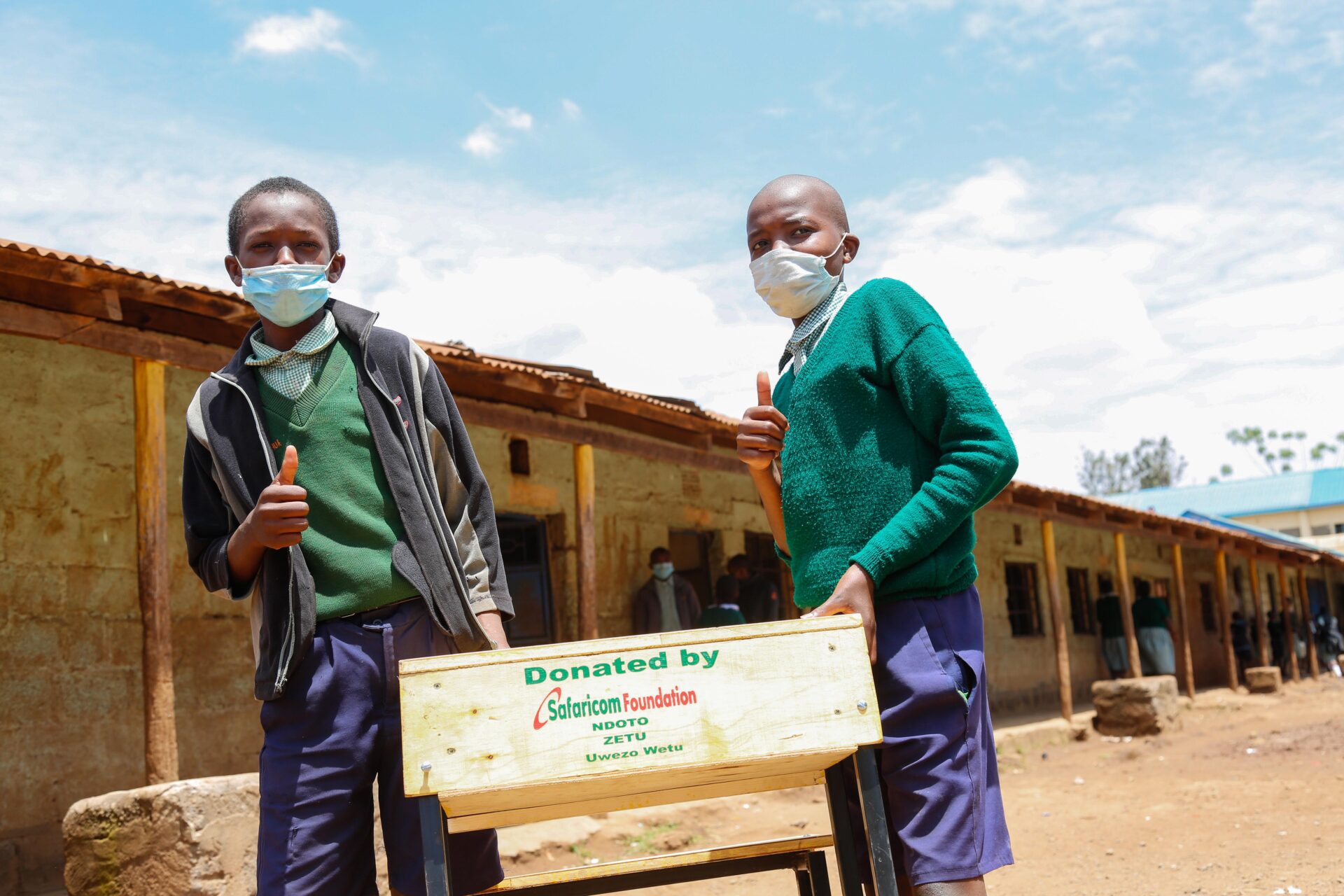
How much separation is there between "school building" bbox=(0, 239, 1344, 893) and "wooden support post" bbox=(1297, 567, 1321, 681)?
57.3 feet

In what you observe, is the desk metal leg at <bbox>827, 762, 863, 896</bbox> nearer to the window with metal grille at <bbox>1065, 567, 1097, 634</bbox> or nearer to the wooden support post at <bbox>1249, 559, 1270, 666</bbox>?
the window with metal grille at <bbox>1065, 567, 1097, 634</bbox>

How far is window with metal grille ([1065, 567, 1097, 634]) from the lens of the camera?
17094mm

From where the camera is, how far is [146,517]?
5.23m

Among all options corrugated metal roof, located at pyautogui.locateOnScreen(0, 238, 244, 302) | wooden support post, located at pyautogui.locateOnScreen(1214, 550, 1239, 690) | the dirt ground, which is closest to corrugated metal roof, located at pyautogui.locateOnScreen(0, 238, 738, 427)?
corrugated metal roof, located at pyautogui.locateOnScreen(0, 238, 244, 302)

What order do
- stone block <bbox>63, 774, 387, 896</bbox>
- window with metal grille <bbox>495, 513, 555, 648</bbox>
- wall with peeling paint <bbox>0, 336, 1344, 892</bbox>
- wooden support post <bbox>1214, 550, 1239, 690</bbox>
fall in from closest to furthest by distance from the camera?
stone block <bbox>63, 774, 387, 896</bbox>
wall with peeling paint <bbox>0, 336, 1344, 892</bbox>
window with metal grille <bbox>495, 513, 555, 648</bbox>
wooden support post <bbox>1214, 550, 1239, 690</bbox>

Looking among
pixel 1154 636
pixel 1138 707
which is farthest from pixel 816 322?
pixel 1154 636

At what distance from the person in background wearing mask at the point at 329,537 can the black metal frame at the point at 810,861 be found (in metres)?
0.19

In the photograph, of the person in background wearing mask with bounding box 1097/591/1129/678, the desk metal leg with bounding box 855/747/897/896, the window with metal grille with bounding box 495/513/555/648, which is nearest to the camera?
the desk metal leg with bounding box 855/747/897/896

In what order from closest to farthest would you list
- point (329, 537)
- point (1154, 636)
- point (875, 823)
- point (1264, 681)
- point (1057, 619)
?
1. point (875, 823)
2. point (329, 537)
3. point (1057, 619)
4. point (1154, 636)
5. point (1264, 681)

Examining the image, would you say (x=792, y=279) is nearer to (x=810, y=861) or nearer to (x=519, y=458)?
(x=810, y=861)

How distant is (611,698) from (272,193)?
1146 mm

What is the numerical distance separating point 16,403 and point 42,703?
1.47 metres

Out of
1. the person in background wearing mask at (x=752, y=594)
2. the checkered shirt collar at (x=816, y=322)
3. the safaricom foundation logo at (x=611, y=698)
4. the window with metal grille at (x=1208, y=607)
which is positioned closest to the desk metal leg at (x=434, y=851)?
the safaricom foundation logo at (x=611, y=698)

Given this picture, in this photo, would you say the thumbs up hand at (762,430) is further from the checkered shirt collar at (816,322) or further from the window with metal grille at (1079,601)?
the window with metal grille at (1079,601)
